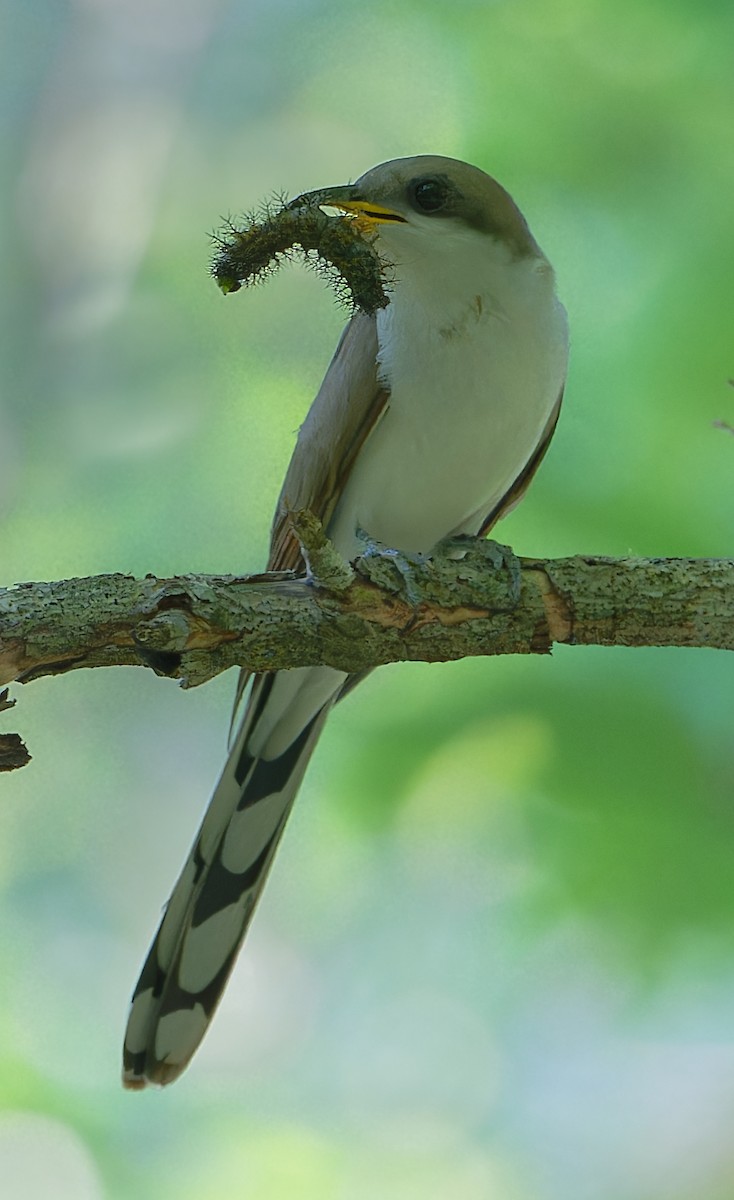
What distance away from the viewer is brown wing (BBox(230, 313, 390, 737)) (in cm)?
233

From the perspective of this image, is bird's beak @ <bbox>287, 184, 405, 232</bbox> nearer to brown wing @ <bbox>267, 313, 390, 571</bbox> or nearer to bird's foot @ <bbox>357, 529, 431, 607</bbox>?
brown wing @ <bbox>267, 313, 390, 571</bbox>

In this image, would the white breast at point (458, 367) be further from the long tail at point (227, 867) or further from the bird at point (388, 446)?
the long tail at point (227, 867)

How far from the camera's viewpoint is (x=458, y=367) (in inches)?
89.6

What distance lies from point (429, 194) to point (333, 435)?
43cm

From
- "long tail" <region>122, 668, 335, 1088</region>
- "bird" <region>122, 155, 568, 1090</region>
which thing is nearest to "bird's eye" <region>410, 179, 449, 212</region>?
"bird" <region>122, 155, 568, 1090</region>

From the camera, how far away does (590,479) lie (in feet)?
10.0

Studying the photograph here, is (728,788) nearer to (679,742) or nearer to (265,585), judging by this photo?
(679,742)

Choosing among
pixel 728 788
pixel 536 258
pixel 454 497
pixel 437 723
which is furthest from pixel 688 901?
pixel 536 258

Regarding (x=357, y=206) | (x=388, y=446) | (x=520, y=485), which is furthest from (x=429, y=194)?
(x=520, y=485)

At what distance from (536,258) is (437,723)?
1.13 m

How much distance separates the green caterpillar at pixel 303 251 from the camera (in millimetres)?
1948

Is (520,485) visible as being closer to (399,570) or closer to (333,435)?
(333,435)

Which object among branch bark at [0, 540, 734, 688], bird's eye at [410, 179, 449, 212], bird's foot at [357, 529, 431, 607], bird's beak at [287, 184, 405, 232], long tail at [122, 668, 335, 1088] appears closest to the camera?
branch bark at [0, 540, 734, 688]

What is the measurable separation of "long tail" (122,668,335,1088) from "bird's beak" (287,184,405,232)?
2.71 ft
